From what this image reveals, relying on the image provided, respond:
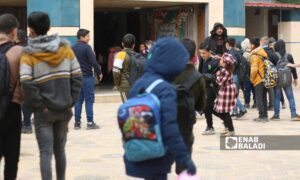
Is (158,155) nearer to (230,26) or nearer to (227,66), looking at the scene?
(227,66)

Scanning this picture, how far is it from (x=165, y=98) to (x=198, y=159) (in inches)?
159

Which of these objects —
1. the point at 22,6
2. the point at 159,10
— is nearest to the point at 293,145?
the point at 159,10

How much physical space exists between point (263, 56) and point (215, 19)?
6.27 m

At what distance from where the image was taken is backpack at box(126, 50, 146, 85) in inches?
357

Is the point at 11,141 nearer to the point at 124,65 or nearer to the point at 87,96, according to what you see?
the point at 124,65

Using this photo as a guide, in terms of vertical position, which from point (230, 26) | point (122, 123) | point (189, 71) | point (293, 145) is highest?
point (230, 26)

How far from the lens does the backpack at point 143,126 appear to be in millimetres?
3889

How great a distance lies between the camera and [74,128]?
10914 mm

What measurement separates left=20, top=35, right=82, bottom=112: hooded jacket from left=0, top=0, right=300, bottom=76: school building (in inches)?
412

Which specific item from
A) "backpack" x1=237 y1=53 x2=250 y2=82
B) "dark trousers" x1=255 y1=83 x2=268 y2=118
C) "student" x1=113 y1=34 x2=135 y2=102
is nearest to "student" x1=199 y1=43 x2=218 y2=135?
"student" x1=113 y1=34 x2=135 y2=102

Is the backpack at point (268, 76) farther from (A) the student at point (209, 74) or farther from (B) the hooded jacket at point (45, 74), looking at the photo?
(B) the hooded jacket at point (45, 74)

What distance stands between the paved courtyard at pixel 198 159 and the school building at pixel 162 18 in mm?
5763

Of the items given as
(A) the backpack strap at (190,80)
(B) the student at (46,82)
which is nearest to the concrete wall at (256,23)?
(A) the backpack strap at (190,80)

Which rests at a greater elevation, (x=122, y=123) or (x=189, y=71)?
(x=189, y=71)
